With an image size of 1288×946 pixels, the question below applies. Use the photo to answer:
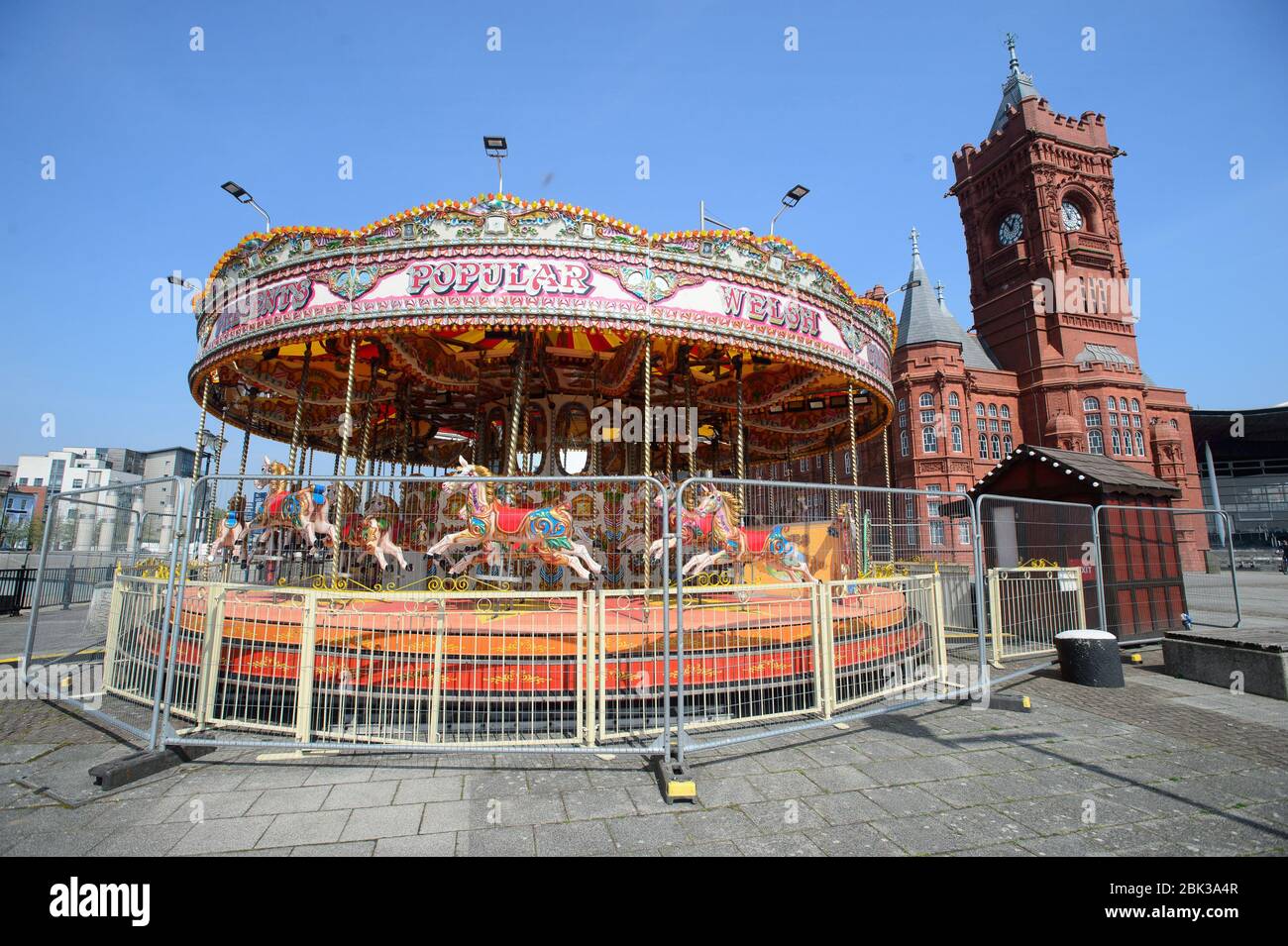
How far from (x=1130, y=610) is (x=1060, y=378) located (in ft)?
99.0

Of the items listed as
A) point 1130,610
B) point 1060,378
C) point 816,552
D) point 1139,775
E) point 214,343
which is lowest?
point 1139,775

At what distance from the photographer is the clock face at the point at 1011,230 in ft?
122

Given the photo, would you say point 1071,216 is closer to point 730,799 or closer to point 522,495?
point 522,495

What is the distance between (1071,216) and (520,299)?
4345 cm

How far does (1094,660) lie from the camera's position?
23.2 feet

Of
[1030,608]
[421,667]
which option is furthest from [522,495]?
[1030,608]

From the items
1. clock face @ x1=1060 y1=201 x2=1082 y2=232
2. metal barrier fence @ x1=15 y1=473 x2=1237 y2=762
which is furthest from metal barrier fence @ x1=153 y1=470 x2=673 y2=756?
clock face @ x1=1060 y1=201 x2=1082 y2=232

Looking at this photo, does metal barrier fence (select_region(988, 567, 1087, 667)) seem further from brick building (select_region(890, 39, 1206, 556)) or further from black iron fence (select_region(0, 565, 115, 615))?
brick building (select_region(890, 39, 1206, 556))

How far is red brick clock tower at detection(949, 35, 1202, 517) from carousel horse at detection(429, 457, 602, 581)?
3473 centimetres

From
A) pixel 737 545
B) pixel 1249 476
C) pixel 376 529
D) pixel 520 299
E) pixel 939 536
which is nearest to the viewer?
pixel 520 299

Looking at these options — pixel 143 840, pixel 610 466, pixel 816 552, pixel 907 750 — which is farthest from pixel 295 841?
pixel 610 466

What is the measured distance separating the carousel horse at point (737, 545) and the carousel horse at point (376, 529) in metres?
4.64

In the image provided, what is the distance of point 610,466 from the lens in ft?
42.0
